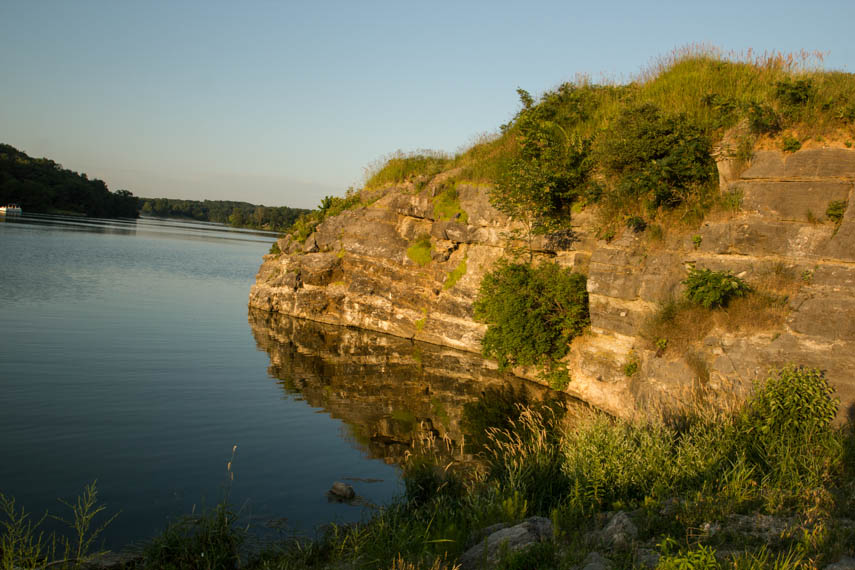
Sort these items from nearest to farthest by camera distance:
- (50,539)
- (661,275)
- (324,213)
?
(50,539) < (661,275) < (324,213)

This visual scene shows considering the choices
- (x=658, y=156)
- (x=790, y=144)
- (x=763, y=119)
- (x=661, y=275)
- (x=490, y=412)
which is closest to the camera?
(x=790, y=144)

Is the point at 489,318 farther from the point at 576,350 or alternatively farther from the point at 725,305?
the point at 725,305

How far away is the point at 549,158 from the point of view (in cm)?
1819

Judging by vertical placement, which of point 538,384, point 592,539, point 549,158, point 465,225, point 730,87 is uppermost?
point 730,87

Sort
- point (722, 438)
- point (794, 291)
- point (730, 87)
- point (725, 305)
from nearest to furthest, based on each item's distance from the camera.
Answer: point (722, 438), point (794, 291), point (725, 305), point (730, 87)

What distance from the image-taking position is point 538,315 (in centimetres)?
1698

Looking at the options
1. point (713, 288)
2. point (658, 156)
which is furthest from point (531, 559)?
point (658, 156)

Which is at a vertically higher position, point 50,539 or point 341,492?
point 50,539

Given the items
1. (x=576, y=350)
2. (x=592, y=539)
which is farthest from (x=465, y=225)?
(x=592, y=539)

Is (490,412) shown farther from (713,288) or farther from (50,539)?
(50,539)

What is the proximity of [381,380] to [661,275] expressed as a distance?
29.6 feet

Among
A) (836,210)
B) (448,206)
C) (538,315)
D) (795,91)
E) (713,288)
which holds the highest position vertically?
(795,91)

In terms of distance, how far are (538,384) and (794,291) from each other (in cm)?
794

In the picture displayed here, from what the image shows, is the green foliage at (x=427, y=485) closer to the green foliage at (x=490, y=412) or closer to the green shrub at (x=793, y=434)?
the green foliage at (x=490, y=412)
